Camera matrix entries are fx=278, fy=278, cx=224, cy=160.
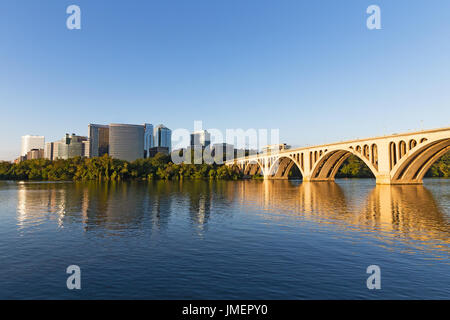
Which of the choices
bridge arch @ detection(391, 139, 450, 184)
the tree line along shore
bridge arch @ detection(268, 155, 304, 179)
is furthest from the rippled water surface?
bridge arch @ detection(268, 155, 304, 179)

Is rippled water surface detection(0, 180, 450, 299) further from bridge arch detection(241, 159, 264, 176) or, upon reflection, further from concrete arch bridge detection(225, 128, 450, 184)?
bridge arch detection(241, 159, 264, 176)

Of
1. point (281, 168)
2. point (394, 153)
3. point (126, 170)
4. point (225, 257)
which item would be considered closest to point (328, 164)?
point (394, 153)

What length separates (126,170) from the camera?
406 ft

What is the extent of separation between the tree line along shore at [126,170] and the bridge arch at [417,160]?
256 ft

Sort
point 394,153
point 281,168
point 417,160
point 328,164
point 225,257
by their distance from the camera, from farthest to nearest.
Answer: point 281,168 → point 328,164 → point 394,153 → point 417,160 → point 225,257

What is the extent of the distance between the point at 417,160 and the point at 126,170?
107m

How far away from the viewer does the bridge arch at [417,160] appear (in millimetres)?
61656

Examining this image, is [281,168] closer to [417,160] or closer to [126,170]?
[126,170]

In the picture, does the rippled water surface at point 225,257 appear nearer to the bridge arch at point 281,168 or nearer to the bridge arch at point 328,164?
the bridge arch at point 328,164

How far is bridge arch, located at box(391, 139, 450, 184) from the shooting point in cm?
6166

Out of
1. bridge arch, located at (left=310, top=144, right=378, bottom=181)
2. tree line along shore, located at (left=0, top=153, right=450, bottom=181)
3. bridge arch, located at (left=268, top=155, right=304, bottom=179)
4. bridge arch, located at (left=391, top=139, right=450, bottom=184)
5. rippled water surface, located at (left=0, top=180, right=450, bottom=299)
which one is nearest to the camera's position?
rippled water surface, located at (left=0, top=180, right=450, bottom=299)

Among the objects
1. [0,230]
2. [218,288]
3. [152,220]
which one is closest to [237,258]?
[218,288]

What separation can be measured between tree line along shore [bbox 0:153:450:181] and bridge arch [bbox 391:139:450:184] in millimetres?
78087
